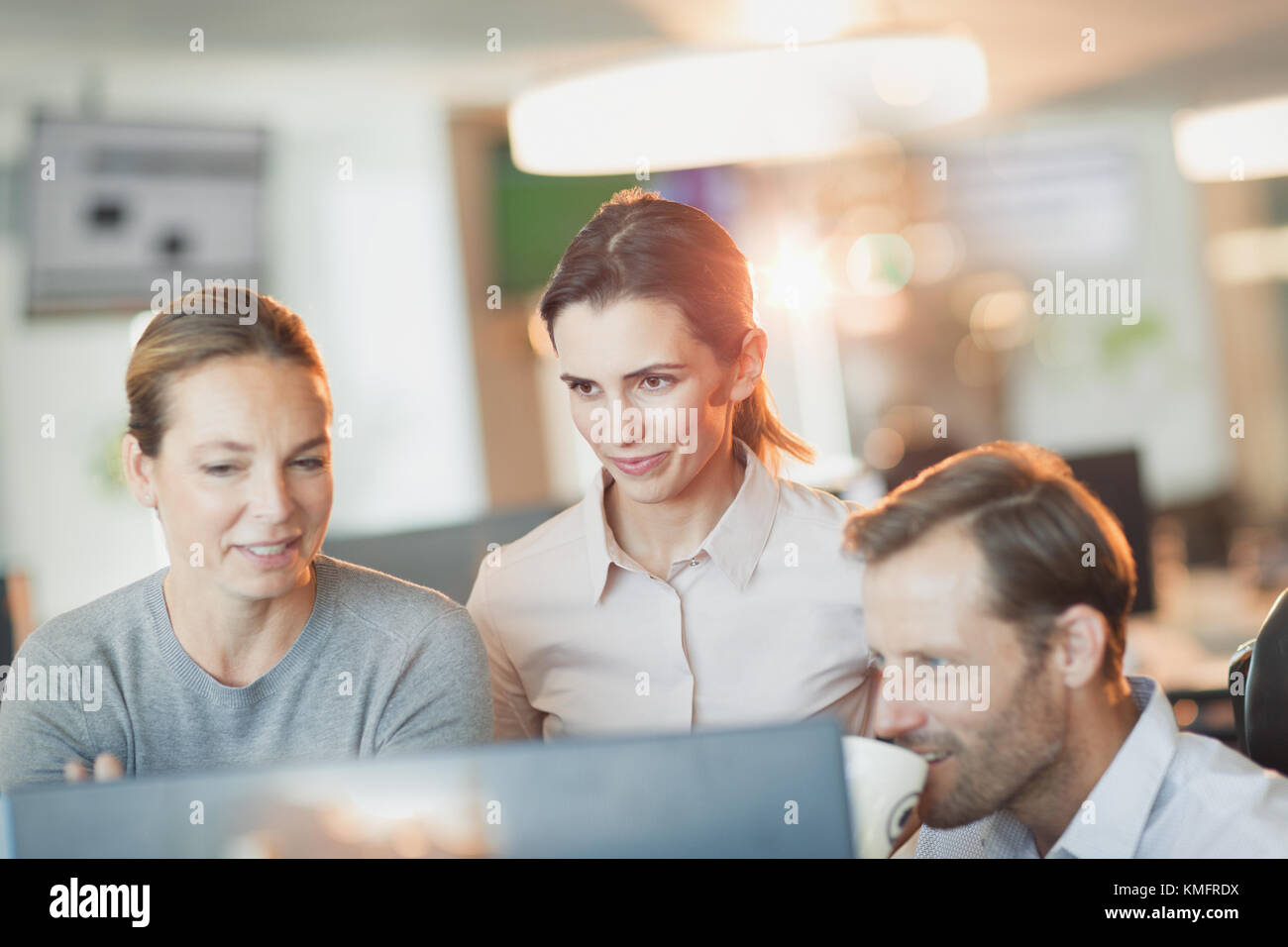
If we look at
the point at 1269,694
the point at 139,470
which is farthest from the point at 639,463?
the point at 1269,694

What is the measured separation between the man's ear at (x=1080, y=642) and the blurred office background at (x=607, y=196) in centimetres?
108

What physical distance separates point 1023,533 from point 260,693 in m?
0.78

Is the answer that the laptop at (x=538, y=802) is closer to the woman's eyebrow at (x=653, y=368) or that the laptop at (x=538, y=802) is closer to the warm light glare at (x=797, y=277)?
the woman's eyebrow at (x=653, y=368)

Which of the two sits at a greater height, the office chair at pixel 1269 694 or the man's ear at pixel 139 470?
the man's ear at pixel 139 470

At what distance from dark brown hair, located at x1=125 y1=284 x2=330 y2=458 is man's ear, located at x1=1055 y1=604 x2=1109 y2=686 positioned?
30.5 inches

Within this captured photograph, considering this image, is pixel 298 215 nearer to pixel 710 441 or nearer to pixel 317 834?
pixel 710 441

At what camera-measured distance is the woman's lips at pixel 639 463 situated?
52.7 inches

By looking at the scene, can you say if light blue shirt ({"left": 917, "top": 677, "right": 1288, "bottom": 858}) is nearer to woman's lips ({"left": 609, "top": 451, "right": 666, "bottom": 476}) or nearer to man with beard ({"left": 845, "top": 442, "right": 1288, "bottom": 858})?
man with beard ({"left": 845, "top": 442, "right": 1288, "bottom": 858})

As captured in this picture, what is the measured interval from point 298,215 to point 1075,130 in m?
3.93

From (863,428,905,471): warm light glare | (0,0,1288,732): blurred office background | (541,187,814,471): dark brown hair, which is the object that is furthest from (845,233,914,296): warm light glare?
(541,187,814,471): dark brown hair

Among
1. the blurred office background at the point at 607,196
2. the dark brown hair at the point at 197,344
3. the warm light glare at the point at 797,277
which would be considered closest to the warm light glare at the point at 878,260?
the blurred office background at the point at 607,196

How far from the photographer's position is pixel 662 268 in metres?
1.31

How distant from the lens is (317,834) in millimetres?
779
